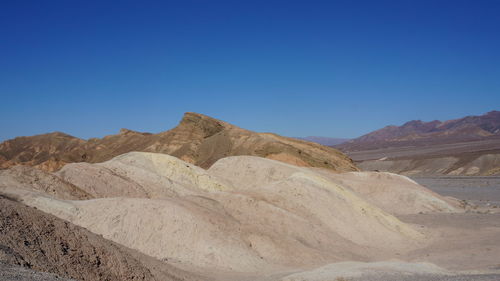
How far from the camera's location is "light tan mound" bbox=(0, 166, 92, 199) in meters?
21.6

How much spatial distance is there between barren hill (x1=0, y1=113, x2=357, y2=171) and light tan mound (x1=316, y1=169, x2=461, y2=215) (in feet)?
27.0

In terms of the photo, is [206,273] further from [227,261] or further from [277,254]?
[277,254]

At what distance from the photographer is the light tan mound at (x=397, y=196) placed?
33.3 meters

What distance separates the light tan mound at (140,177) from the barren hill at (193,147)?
47.7 ft

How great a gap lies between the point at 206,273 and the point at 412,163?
81.1 m

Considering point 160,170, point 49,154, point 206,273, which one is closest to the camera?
point 206,273

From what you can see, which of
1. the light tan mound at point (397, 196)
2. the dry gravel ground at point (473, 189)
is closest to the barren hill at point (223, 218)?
the light tan mound at point (397, 196)

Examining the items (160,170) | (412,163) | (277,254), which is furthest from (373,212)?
(412,163)

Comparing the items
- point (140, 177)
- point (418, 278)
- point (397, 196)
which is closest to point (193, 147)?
point (140, 177)

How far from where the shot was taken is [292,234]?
18.9 m

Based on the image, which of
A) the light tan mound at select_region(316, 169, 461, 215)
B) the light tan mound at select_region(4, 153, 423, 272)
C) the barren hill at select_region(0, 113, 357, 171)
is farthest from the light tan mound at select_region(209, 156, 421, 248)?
the barren hill at select_region(0, 113, 357, 171)

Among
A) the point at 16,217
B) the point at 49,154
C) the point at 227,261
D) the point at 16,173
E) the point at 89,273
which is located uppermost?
the point at 49,154

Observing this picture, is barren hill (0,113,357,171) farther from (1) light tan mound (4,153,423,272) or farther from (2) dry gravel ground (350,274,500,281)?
(2) dry gravel ground (350,274,500,281)

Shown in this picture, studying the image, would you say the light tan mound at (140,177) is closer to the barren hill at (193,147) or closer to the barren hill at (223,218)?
the barren hill at (223,218)
